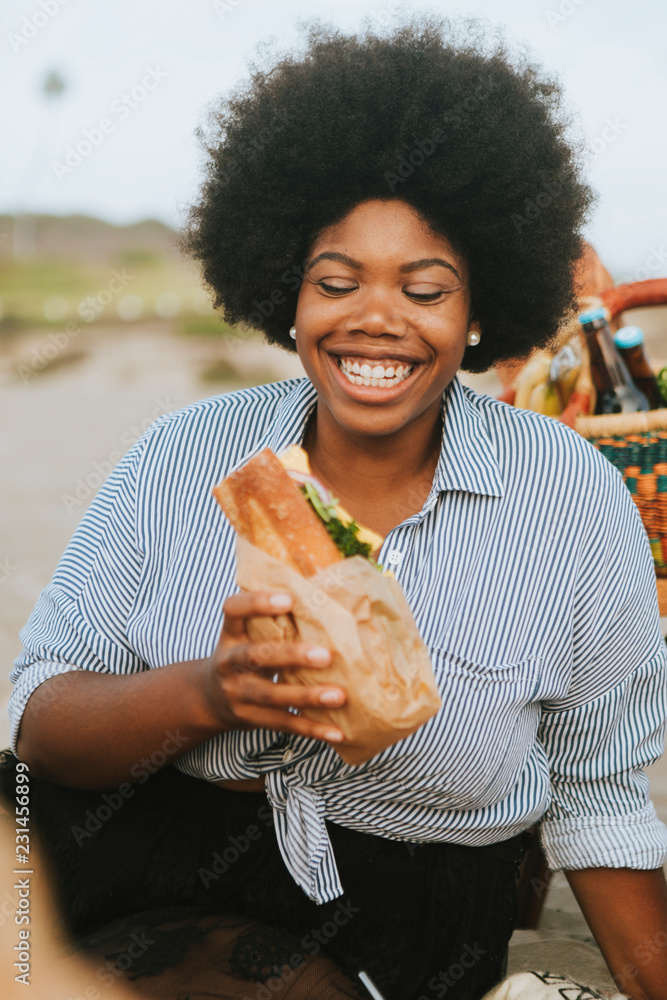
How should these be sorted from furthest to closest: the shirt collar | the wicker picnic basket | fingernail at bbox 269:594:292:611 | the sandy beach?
the sandy beach, the wicker picnic basket, the shirt collar, fingernail at bbox 269:594:292:611

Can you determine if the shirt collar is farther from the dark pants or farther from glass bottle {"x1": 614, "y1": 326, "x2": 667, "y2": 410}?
glass bottle {"x1": 614, "y1": 326, "x2": 667, "y2": 410}

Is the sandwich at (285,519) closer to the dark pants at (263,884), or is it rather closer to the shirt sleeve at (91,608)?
the shirt sleeve at (91,608)

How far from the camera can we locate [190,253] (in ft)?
9.45

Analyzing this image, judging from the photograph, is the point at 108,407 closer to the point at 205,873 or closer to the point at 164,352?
the point at 164,352

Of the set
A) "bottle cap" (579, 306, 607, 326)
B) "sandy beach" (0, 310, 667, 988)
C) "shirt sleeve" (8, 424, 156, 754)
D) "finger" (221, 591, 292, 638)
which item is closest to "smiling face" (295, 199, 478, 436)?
"shirt sleeve" (8, 424, 156, 754)

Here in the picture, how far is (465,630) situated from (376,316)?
0.74m

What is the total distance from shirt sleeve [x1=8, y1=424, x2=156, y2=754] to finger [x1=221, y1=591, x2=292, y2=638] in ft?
2.38

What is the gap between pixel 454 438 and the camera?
2.38 metres

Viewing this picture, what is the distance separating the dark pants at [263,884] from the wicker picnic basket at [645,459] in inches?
46.1

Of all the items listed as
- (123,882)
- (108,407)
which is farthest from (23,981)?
(108,407)

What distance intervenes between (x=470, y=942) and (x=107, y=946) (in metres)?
0.85

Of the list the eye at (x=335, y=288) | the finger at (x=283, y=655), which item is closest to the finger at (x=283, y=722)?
the finger at (x=283, y=655)

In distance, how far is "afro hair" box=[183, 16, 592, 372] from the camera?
2.36 metres

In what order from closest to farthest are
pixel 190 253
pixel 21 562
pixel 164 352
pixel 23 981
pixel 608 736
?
pixel 23 981
pixel 608 736
pixel 190 253
pixel 21 562
pixel 164 352
